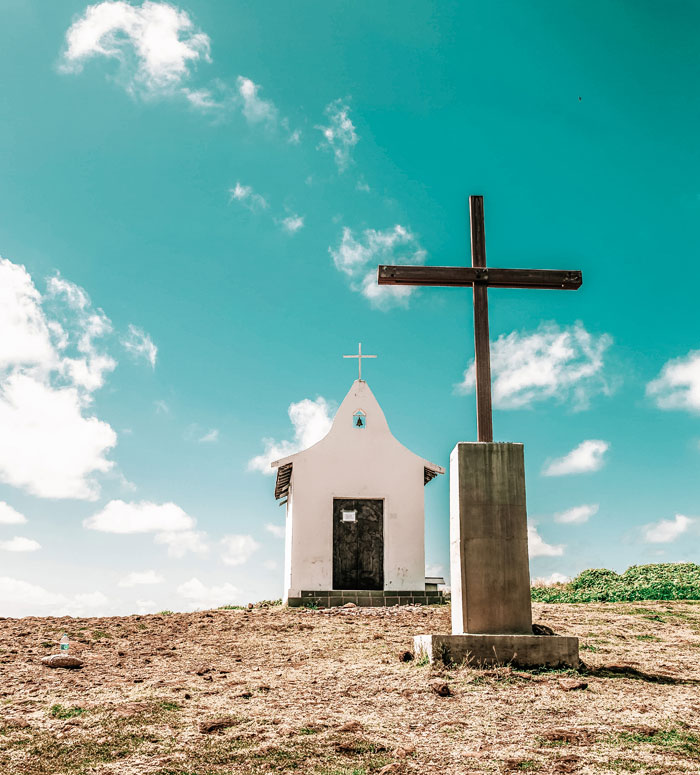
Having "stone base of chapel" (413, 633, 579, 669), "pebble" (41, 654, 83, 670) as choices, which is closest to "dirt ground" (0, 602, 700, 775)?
"pebble" (41, 654, 83, 670)

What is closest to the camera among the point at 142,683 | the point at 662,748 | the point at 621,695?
the point at 662,748

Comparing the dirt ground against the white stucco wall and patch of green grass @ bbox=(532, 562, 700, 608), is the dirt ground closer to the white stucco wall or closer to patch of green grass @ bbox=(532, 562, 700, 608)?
patch of green grass @ bbox=(532, 562, 700, 608)

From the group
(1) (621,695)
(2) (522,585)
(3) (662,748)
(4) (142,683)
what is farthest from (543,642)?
(4) (142,683)

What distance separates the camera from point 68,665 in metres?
9.95

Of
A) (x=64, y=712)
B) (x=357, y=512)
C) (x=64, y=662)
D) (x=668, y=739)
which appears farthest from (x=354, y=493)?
(x=668, y=739)

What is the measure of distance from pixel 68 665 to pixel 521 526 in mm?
6513

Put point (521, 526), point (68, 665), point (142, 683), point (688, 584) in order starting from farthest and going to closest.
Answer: point (688, 584) → point (68, 665) → point (521, 526) → point (142, 683)

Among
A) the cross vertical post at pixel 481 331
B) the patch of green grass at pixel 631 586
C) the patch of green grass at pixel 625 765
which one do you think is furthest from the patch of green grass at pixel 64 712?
the patch of green grass at pixel 631 586

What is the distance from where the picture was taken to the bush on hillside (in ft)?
56.6

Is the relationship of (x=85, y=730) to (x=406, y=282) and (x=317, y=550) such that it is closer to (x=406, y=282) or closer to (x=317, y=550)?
(x=406, y=282)

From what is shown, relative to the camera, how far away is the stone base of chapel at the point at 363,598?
1789cm

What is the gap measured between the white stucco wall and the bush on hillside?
11.7 feet

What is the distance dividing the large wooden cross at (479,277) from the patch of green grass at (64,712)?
20.6 feet

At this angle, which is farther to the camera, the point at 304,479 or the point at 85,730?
the point at 304,479
